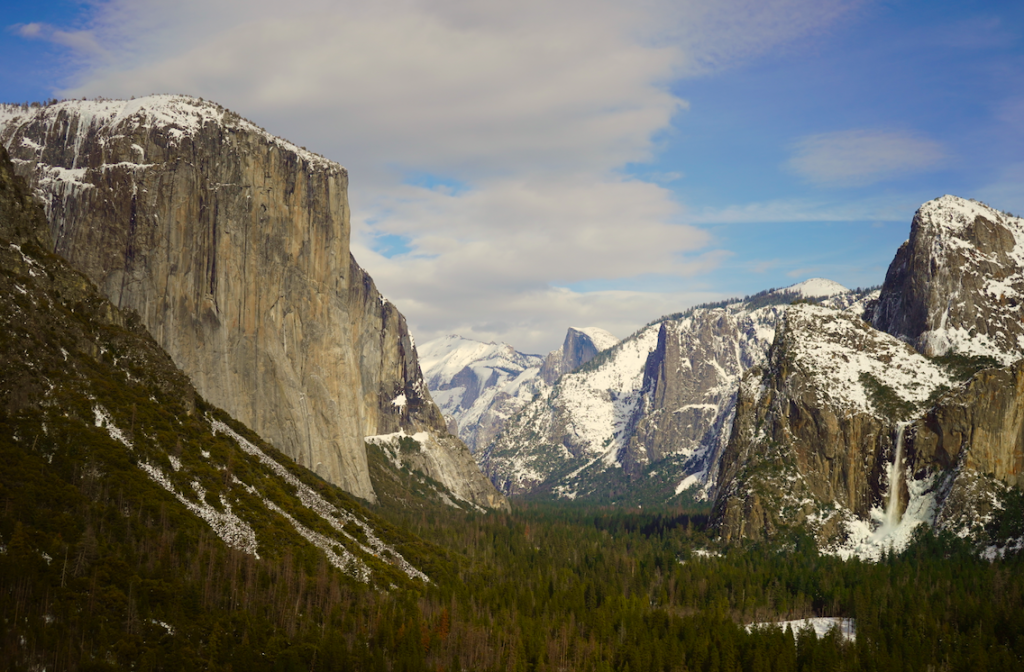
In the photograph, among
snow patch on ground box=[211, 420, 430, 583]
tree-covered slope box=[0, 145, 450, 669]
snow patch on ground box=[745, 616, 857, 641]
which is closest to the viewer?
tree-covered slope box=[0, 145, 450, 669]

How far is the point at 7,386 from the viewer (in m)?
124

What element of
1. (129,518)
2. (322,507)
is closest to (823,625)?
(322,507)

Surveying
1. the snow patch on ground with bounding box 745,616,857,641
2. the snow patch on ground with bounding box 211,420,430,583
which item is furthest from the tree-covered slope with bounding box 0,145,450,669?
the snow patch on ground with bounding box 745,616,857,641

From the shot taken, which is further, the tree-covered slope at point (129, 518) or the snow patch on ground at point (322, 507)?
the snow patch on ground at point (322, 507)

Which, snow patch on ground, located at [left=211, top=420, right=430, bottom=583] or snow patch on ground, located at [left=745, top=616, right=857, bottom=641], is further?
snow patch on ground, located at [left=211, top=420, right=430, bottom=583]

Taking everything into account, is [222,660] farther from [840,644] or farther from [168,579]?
[840,644]

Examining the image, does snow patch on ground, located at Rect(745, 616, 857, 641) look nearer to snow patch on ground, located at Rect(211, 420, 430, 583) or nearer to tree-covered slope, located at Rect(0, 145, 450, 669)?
Result: snow patch on ground, located at Rect(211, 420, 430, 583)

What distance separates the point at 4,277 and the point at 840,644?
14122cm

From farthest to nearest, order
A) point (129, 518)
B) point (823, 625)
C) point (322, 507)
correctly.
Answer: point (823, 625), point (322, 507), point (129, 518)

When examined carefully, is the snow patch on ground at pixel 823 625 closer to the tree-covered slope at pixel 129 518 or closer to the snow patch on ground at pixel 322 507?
the snow patch on ground at pixel 322 507

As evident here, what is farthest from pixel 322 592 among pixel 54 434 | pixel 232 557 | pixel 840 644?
pixel 840 644

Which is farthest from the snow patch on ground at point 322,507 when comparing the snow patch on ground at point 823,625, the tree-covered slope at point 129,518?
the snow patch on ground at point 823,625

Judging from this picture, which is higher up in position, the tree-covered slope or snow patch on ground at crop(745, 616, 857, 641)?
the tree-covered slope

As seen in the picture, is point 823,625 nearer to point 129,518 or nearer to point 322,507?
point 322,507
